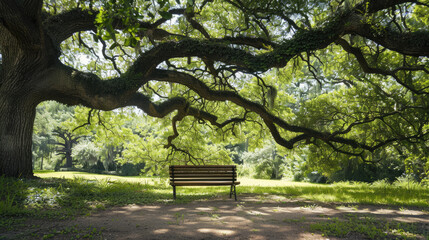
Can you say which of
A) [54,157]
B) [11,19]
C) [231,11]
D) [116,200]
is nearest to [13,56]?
[11,19]

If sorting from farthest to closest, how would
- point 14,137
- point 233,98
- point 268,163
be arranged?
point 268,163 < point 233,98 < point 14,137

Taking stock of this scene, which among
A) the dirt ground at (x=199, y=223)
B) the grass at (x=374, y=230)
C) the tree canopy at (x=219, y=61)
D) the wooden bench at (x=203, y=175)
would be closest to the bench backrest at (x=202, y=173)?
the wooden bench at (x=203, y=175)

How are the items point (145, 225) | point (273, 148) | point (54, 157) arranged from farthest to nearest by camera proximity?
point (54, 157), point (273, 148), point (145, 225)

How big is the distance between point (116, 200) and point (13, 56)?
5005 millimetres

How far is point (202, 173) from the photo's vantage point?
25.0ft

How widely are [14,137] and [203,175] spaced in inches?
205

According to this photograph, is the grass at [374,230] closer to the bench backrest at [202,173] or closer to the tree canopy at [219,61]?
the bench backrest at [202,173]

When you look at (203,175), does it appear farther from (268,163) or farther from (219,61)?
(268,163)

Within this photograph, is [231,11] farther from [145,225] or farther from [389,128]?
[145,225]

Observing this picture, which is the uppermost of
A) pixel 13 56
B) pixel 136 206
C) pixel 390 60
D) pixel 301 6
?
pixel 301 6

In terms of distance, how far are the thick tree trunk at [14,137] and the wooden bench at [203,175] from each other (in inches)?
160

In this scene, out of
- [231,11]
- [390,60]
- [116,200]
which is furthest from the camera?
[231,11]

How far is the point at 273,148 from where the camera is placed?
88.6 ft

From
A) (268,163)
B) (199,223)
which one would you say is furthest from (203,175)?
(268,163)
